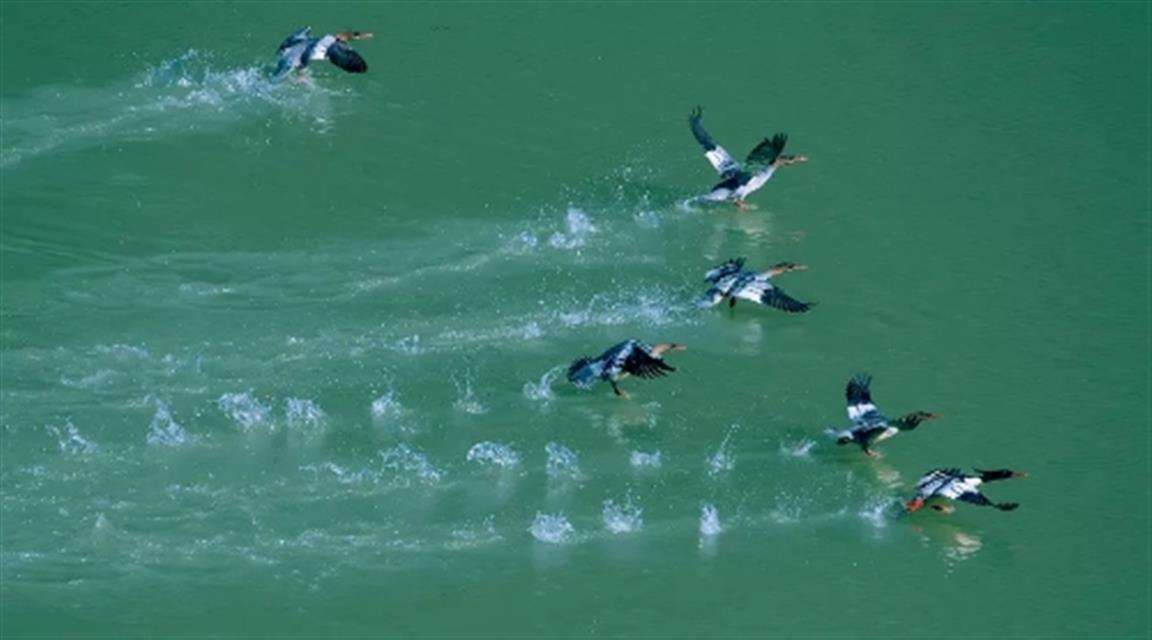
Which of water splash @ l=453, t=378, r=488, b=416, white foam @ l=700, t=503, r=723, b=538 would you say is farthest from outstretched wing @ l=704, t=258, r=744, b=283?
white foam @ l=700, t=503, r=723, b=538

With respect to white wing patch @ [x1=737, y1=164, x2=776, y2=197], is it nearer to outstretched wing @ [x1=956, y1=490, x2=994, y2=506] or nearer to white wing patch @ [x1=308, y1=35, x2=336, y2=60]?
white wing patch @ [x1=308, y1=35, x2=336, y2=60]

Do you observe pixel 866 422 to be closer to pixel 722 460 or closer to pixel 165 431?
pixel 722 460

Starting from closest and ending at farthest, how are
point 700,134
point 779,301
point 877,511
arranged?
1. point 877,511
2. point 779,301
3. point 700,134

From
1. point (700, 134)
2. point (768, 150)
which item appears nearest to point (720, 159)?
point (700, 134)

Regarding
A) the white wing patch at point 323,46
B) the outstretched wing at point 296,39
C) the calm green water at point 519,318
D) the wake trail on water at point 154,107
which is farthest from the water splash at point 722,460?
the outstretched wing at point 296,39

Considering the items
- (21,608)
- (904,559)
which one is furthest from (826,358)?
(21,608)

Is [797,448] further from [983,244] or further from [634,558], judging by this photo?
[983,244]
